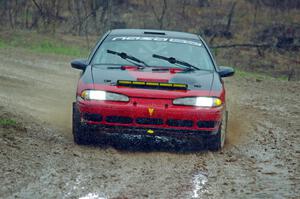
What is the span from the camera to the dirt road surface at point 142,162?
665 cm

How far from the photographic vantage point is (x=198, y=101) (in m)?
8.46

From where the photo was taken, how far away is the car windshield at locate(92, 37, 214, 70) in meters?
9.65

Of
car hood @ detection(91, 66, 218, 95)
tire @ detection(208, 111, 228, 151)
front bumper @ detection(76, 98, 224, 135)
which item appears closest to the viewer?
front bumper @ detection(76, 98, 224, 135)

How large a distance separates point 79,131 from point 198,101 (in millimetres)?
1480

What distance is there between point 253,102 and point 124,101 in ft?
20.5

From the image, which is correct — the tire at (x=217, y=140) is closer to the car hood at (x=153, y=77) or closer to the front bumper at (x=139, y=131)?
the front bumper at (x=139, y=131)

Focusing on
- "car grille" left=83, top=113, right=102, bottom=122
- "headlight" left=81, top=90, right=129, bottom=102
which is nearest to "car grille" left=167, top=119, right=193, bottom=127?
"headlight" left=81, top=90, right=129, bottom=102

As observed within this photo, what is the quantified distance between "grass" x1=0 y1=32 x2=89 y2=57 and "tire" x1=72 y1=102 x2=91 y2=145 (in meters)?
13.0

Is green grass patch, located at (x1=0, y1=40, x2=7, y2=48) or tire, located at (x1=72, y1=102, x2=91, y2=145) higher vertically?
tire, located at (x1=72, y1=102, x2=91, y2=145)

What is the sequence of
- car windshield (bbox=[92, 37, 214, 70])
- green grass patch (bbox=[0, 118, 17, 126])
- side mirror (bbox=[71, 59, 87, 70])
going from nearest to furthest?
green grass patch (bbox=[0, 118, 17, 126])
side mirror (bbox=[71, 59, 87, 70])
car windshield (bbox=[92, 37, 214, 70])

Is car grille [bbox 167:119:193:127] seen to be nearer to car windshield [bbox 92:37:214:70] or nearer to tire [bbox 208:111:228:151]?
tire [bbox 208:111:228:151]

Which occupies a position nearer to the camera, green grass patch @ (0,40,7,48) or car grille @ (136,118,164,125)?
car grille @ (136,118,164,125)

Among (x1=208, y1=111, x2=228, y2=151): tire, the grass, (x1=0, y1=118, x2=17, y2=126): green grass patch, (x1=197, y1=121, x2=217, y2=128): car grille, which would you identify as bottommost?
the grass

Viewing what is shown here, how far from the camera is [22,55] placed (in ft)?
65.5
